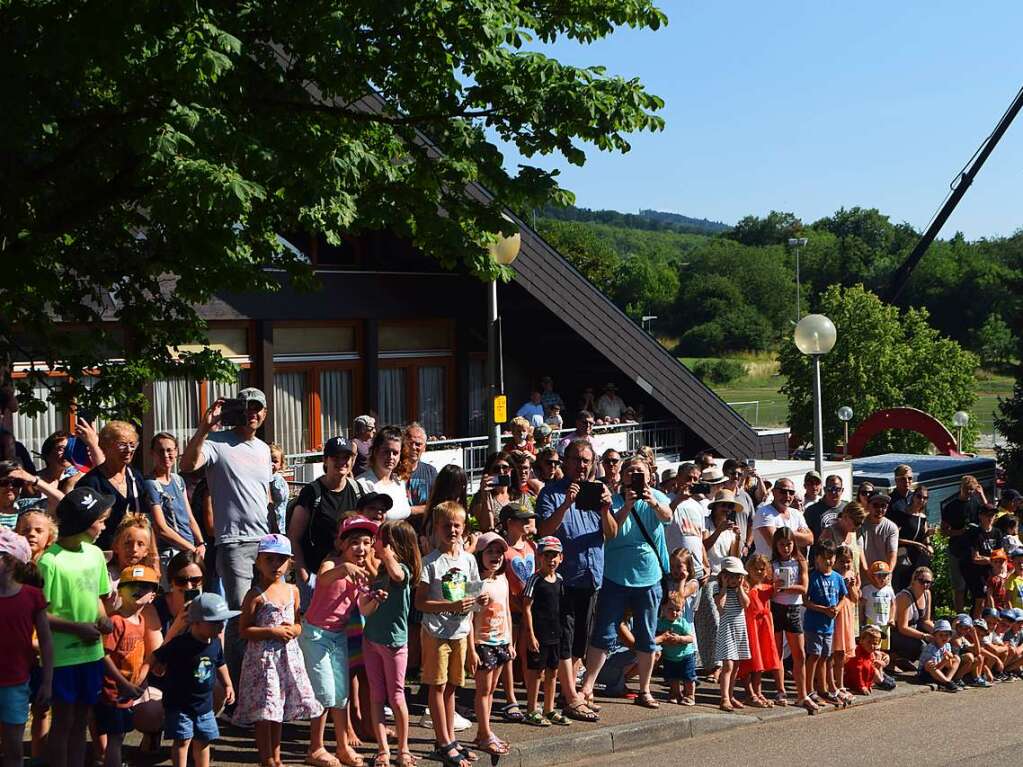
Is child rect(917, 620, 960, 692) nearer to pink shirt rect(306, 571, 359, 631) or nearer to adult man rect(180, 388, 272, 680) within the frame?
pink shirt rect(306, 571, 359, 631)

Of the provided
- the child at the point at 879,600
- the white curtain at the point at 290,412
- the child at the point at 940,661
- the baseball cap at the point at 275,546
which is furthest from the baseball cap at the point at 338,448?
the white curtain at the point at 290,412

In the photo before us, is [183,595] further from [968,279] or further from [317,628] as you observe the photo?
[968,279]

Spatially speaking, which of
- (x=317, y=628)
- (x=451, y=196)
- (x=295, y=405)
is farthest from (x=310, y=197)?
(x=295, y=405)

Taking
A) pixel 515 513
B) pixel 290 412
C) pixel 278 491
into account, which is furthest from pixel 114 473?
pixel 290 412

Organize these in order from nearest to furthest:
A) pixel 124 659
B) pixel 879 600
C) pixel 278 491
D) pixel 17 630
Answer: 1. pixel 17 630
2. pixel 124 659
3. pixel 278 491
4. pixel 879 600

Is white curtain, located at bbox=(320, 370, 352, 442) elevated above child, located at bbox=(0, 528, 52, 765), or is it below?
above

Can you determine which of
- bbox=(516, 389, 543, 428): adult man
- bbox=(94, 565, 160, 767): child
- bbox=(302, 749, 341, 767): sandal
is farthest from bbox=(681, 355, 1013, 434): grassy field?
bbox=(94, 565, 160, 767): child

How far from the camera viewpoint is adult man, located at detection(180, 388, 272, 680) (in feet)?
28.9

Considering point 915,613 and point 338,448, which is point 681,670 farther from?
point 915,613

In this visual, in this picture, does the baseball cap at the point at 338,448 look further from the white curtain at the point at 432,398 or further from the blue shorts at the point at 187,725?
the white curtain at the point at 432,398

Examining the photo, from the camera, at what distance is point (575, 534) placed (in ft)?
32.3

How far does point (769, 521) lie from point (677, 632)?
1.99m

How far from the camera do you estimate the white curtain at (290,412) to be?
60.3 feet

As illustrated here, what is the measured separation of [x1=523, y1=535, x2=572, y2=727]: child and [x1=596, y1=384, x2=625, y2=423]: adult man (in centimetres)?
1091
